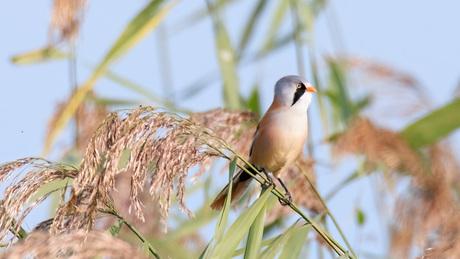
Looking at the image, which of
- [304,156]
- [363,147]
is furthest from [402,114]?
[304,156]

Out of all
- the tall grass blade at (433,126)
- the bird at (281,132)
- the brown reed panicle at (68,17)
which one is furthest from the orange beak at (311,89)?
the brown reed panicle at (68,17)

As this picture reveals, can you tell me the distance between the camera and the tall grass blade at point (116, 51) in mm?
2570

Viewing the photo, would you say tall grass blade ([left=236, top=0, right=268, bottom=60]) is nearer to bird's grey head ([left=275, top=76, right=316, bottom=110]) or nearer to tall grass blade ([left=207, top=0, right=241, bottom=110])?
tall grass blade ([left=207, top=0, right=241, bottom=110])

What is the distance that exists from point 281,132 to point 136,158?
126cm

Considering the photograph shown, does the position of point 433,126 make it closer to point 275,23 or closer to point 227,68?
point 227,68

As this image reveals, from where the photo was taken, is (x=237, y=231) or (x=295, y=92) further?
(x=295, y=92)

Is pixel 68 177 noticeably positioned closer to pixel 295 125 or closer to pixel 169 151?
pixel 169 151

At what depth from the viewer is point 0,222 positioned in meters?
1.66

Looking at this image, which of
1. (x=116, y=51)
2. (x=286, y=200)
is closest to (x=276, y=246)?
(x=286, y=200)

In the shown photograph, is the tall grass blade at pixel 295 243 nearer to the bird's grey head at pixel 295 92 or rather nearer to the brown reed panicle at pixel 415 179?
the brown reed panicle at pixel 415 179

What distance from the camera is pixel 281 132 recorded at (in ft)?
9.69

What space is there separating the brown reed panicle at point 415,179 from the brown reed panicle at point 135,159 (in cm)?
94

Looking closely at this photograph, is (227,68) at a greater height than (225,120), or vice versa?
(227,68)

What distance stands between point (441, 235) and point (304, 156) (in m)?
0.78
